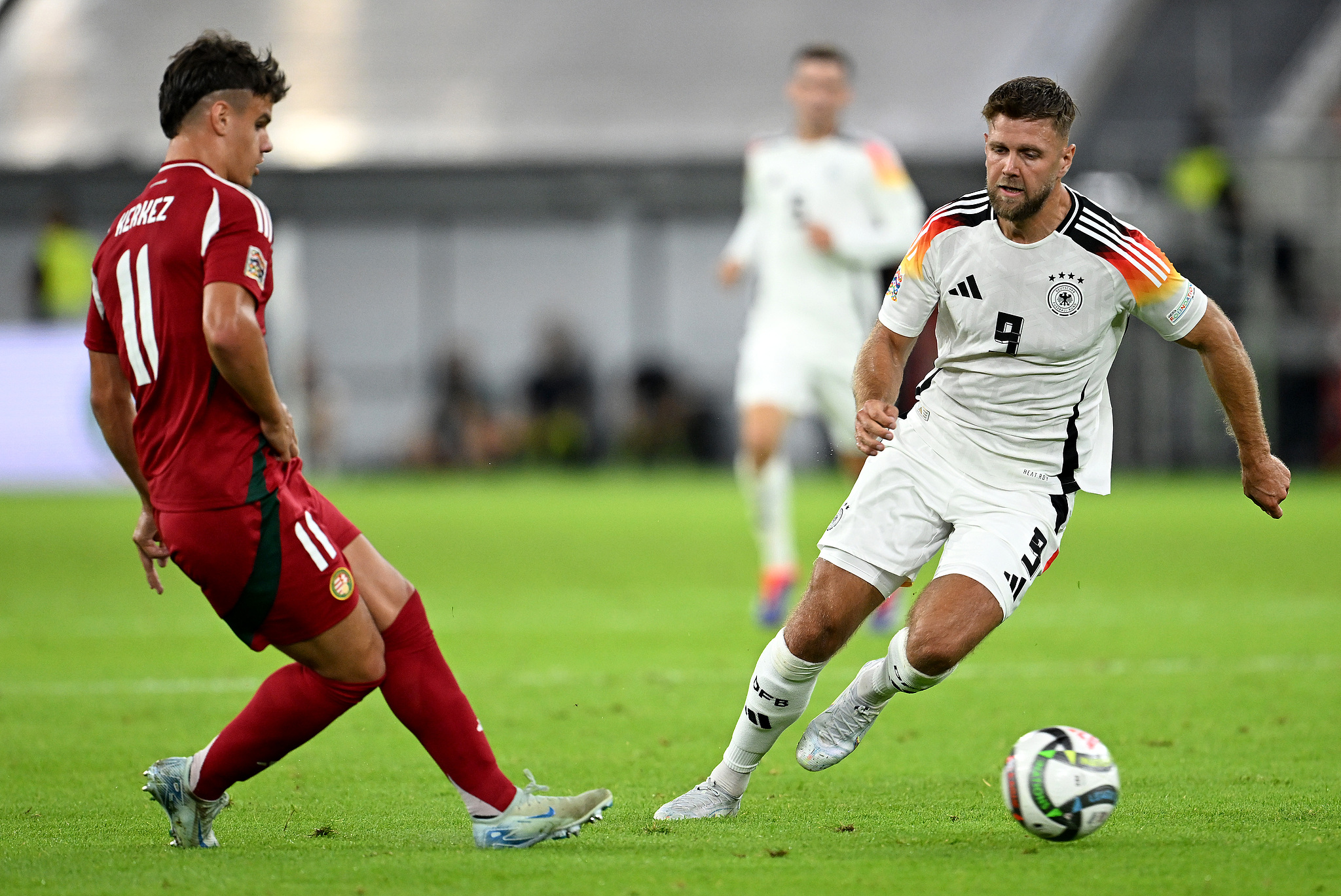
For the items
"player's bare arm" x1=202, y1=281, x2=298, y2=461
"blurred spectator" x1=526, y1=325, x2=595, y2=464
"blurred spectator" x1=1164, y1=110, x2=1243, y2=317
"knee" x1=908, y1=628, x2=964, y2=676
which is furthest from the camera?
"blurred spectator" x1=526, y1=325, x2=595, y2=464

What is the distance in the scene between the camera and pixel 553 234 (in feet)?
89.6

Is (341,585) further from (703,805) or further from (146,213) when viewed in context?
(703,805)

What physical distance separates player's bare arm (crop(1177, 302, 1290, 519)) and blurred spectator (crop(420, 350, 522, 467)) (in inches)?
775

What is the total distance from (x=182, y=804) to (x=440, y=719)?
28.9 inches

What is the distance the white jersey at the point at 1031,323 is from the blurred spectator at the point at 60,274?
16.5 meters

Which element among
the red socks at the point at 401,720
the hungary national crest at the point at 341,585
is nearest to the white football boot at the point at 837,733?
the red socks at the point at 401,720

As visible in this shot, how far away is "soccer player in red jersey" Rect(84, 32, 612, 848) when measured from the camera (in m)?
4.07

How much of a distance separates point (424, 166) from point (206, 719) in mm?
19503

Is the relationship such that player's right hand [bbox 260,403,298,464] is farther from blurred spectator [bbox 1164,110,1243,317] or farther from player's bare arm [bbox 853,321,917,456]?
blurred spectator [bbox 1164,110,1243,317]

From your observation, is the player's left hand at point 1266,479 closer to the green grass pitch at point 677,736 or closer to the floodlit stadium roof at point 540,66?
the green grass pitch at point 677,736

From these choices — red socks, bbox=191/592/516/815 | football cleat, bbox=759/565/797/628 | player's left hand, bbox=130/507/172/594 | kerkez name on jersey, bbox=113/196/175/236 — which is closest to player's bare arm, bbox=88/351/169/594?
player's left hand, bbox=130/507/172/594

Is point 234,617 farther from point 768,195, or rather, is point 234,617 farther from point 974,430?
point 768,195

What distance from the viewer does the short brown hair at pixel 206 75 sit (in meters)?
4.18

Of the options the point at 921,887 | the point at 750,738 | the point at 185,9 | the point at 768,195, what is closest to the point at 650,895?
the point at 921,887
